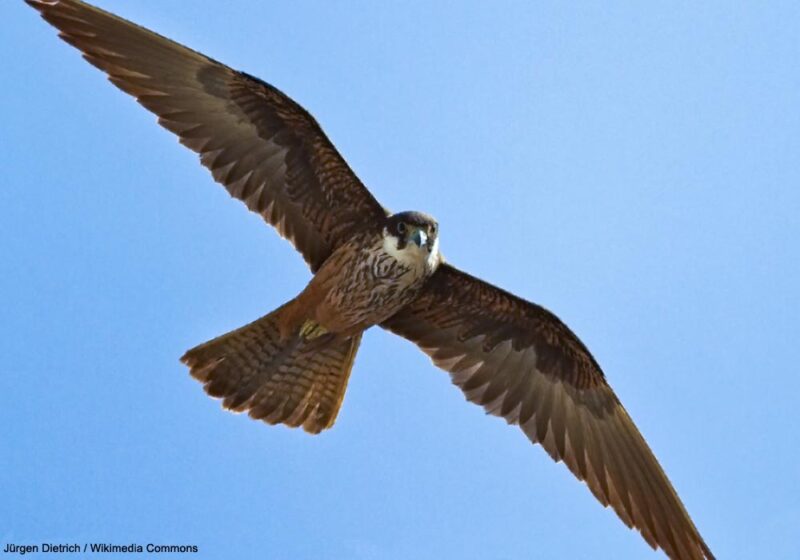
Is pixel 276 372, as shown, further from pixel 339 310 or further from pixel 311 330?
pixel 339 310

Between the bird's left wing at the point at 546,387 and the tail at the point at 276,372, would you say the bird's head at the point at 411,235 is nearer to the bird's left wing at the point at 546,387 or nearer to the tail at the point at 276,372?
the bird's left wing at the point at 546,387

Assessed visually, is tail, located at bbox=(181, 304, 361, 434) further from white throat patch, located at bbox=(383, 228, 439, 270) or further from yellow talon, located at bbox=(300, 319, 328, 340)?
white throat patch, located at bbox=(383, 228, 439, 270)

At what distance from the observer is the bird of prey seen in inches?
423

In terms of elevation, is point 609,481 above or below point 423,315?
below

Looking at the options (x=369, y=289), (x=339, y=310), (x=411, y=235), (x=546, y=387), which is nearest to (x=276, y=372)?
(x=339, y=310)

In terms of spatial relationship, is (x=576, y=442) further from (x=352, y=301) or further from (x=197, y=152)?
(x=197, y=152)

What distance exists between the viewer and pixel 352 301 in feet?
35.5

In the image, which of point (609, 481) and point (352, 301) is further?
point (609, 481)

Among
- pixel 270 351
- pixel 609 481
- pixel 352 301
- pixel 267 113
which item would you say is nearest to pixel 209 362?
pixel 270 351

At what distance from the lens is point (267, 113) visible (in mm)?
10906

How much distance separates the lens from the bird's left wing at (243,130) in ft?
35.0

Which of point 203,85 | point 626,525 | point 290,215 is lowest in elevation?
point 626,525

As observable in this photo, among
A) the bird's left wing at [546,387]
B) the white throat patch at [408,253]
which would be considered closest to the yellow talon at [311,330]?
the bird's left wing at [546,387]

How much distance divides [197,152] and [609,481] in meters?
4.78
